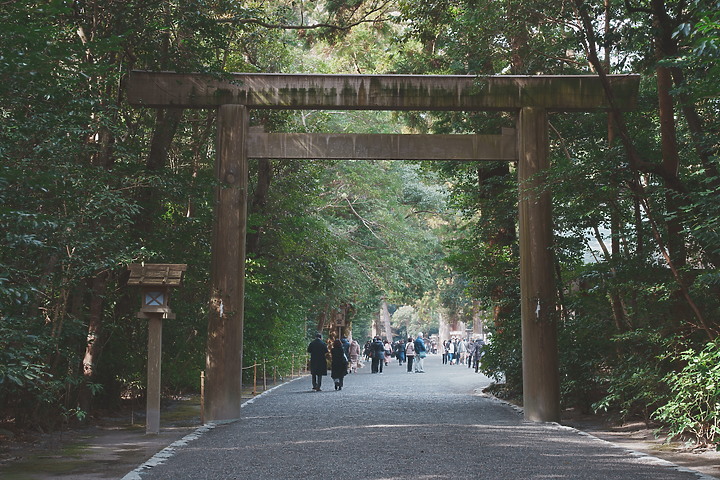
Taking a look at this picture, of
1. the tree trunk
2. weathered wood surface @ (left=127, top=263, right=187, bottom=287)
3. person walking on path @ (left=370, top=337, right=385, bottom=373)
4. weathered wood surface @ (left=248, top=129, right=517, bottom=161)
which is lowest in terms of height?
person walking on path @ (left=370, top=337, right=385, bottom=373)

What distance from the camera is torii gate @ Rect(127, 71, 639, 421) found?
38.4ft

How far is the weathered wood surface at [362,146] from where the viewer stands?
1203 centimetres

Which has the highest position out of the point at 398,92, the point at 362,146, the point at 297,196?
the point at 398,92

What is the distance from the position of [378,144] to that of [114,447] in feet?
18.9

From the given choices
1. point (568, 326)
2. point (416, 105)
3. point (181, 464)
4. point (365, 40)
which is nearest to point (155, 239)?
point (416, 105)

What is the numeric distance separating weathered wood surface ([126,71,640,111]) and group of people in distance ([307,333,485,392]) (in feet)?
17.9

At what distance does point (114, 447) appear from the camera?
9.32 m

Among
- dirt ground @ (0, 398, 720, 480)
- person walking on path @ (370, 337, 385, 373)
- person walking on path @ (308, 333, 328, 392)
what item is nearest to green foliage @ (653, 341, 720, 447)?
dirt ground @ (0, 398, 720, 480)

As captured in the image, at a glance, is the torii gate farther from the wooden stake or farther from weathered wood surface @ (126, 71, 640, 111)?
the wooden stake

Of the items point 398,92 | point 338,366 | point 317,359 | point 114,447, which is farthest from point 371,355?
point 114,447

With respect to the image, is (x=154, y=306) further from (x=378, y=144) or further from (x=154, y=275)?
(x=378, y=144)

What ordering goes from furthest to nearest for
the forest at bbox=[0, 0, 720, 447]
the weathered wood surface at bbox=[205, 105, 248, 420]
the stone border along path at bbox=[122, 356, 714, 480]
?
the weathered wood surface at bbox=[205, 105, 248, 420]
the forest at bbox=[0, 0, 720, 447]
the stone border along path at bbox=[122, 356, 714, 480]

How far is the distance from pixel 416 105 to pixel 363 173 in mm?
14021

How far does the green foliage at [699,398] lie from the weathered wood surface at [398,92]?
4.89 m
